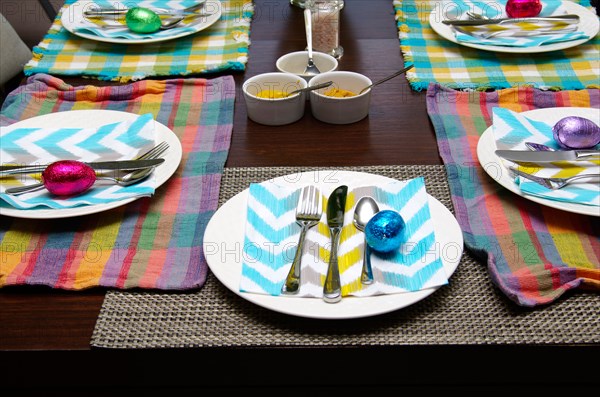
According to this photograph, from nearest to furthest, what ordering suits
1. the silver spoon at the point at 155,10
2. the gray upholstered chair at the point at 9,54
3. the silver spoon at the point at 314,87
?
the silver spoon at the point at 314,87, the silver spoon at the point at 155,10, the gray upholstered chair at the point at 9,54

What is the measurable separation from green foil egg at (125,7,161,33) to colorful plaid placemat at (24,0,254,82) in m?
0.03

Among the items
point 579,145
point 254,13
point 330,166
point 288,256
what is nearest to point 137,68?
point 254,13

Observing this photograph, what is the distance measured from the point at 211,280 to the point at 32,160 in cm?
28

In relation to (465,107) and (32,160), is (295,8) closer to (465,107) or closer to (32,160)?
(465,107)

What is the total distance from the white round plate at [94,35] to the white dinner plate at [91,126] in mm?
222

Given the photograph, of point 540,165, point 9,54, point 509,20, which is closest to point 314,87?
point 540,165

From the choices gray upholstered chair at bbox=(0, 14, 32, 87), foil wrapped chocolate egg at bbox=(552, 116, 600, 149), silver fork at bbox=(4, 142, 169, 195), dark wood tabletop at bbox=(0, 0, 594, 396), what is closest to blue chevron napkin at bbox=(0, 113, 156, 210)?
silver fork at bbox=(4, 142, 169, 195)

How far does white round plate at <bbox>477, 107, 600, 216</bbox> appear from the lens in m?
0.55

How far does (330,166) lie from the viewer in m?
0.67

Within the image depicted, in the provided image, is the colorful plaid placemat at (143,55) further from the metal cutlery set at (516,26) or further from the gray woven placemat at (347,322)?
the gray woven placemat at (347,322)

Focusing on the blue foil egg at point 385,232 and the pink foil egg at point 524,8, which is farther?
the pink foil egg at point 524,8

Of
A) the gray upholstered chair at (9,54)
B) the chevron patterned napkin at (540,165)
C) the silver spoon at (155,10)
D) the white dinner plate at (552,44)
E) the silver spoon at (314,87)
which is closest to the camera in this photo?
the chevron patterned napkin at (540,165)

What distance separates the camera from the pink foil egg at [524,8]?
Result: 93 centimetres

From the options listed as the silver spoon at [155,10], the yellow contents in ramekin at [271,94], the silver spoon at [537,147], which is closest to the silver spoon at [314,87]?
the yellow contents in ramekin at [271,94]
